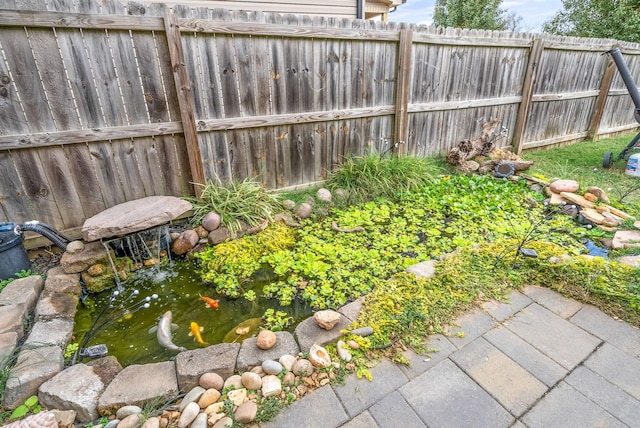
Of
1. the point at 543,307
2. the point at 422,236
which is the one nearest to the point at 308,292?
the point at 422,236

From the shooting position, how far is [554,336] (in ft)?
6.05

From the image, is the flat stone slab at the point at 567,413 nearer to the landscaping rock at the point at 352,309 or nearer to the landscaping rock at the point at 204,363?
the landscaping rock at the point at 352,309

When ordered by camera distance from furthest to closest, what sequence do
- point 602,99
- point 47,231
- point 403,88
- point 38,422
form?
1. point 602,99
2. point 403,88
3. point 47,231
4. point 38,422

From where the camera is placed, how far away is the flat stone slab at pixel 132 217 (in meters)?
2.44

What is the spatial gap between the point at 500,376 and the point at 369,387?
68cm

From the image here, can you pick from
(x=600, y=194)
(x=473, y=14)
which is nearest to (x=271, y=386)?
(x=600, y=194)

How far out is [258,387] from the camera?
1542 mm

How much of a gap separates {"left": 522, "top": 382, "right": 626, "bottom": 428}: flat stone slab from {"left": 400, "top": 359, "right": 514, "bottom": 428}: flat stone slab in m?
0.13

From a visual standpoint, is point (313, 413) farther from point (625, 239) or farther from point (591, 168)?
point (591, 168)

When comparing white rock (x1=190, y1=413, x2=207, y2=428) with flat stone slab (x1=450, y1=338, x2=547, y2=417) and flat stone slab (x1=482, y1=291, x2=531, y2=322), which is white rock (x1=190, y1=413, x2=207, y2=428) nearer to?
flat stone slab (x1=450, y1=338, x2=547, y2=417)

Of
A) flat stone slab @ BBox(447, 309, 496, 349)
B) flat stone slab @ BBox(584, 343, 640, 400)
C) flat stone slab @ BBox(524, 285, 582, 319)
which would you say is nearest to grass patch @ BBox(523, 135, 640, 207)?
flat stone slab @ BBox(524, 285, 582, 319)

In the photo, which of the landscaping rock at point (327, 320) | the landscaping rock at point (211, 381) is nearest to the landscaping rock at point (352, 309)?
the landscaping rock at point (327, 320)

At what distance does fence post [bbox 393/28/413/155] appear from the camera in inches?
148

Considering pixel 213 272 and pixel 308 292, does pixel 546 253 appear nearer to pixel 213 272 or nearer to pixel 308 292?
pixel 308 292
